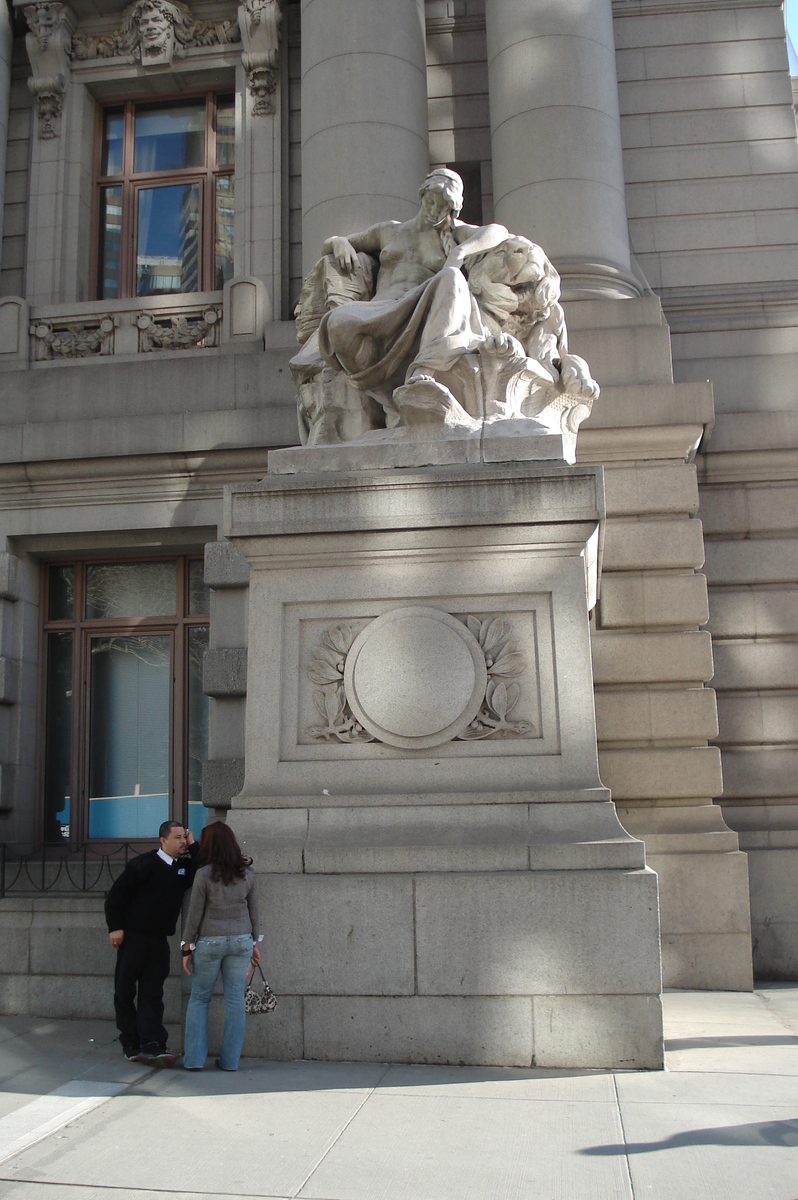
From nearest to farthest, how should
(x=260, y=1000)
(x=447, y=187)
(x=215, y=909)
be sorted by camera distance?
(x=260, y=1000), (x=215, y=909), (x=447, y=187)

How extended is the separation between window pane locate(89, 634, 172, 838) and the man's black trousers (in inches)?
250

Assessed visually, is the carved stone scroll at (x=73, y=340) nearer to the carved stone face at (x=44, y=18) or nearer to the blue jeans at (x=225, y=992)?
the carved stone face at (x=44, y=18)

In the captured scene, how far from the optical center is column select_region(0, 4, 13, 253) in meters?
14.8

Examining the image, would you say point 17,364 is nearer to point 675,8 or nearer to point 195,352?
point 195,352

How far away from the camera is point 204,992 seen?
18.3 ft

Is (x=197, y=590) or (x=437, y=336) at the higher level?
(x=437, y=336)

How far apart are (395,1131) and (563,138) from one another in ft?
36.4

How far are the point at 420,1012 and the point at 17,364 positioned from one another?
35.1 ft

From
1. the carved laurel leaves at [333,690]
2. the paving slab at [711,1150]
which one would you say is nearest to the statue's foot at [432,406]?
the carved laurel leaves at [333,690]

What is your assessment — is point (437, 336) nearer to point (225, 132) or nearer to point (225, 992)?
point (225, 992)

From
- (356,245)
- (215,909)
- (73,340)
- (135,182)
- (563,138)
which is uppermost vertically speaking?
(135,182)

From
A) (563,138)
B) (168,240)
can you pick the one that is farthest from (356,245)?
(168,240)

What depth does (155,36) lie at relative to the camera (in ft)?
49.5

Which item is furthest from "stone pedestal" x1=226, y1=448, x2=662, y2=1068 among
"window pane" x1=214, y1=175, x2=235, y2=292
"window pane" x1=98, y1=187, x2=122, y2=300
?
"window pane" x1=98, y1=187, x2=122, y2=300
